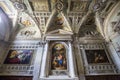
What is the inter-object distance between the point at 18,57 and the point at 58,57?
3.18 meters

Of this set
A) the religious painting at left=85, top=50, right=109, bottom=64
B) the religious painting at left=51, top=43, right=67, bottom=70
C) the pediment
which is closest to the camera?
the religious painting at left=51, top=43, right=67, bottom=70

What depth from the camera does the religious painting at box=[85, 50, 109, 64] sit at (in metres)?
9.66

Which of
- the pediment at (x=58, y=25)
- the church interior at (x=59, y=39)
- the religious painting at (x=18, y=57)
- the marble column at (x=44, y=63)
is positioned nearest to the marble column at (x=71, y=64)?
Result: the church interior at (x=59, y=39)

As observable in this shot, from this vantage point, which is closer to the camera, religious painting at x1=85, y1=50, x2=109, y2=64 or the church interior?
the church interior

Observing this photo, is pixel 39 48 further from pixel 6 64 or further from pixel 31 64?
pixel 6 64

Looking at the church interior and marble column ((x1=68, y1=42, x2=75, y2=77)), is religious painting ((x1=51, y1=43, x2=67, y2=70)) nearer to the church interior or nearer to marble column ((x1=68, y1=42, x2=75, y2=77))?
the church interior

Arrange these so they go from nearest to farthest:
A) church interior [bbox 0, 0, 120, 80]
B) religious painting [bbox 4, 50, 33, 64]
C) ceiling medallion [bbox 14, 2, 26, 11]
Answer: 1. church interior [bbox 0, 0, 120, 80]
2. religious painting [bbox 4, 50, 33, 64]
3. ceiling medallion [bbox 14, 2, 26, 11]

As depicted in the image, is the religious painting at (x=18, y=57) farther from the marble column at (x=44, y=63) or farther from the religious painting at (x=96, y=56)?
the religious painting at (x=96, y=56)

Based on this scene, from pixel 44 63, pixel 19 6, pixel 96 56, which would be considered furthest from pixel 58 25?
pixel 96 56

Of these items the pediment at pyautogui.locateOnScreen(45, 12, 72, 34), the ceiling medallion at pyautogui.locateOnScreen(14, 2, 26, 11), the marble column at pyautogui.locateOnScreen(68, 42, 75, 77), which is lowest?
the marble column at pyautogui.locateOnScreen(68, 42, 75, 77)

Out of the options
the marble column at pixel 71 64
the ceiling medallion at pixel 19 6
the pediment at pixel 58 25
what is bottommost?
the marble column at pixel 71 64

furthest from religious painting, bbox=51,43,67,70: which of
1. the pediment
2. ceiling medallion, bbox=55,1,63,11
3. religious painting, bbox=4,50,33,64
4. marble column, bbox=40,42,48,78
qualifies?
ceiling medallion, bbox=55,1,63,11

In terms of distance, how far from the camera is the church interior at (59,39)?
8.84m

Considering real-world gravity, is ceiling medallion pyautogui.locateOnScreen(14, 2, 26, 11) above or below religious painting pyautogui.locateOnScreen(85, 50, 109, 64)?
above
